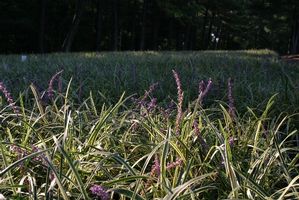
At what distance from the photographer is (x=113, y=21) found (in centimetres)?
2648

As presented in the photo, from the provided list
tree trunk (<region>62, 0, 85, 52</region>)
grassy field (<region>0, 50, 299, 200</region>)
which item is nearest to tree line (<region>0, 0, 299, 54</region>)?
tree trunk (<region>62, 0, 85, 52</region>)

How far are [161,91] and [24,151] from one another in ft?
6.52

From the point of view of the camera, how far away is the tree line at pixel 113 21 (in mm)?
27038

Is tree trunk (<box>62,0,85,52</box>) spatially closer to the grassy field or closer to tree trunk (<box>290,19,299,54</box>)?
tree trunk (<box>290,19,299,54</box>)

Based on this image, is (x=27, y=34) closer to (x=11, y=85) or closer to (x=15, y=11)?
(x=15, y=11)

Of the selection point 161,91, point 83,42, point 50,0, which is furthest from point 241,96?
point 83,42

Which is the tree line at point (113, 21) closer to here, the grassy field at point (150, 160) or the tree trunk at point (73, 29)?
the tree trunk at point (73, 29)

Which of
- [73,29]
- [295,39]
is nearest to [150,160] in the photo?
[73,29]

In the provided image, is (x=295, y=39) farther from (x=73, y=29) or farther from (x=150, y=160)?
(x=150, y=160)

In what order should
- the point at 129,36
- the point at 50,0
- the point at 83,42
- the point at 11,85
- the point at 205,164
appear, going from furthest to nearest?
the point at 129,36 < the point at 83,42 < the point at 50,0 < the point at 11,85 < the point at 205,164

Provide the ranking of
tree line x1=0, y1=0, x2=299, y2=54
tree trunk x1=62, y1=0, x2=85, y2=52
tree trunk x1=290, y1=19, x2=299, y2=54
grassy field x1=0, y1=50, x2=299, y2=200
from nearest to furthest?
grassy field x1=0, y1=50, x2=299, y2=200, tree trunk x1=62, y1=0, x2=85, y2=52, tree line x1=0, y1=0, x2=299, y2=54, tree trunk x1=290, y1=19, x2=299, y2=54

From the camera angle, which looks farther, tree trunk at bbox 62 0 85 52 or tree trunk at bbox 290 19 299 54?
tree trunk at bbox 290 19 299 54

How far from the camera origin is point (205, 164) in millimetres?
Answer: 1880

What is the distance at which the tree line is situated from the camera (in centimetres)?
2704
